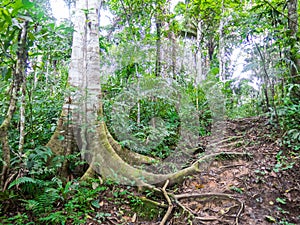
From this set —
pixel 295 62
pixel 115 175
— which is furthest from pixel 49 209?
pixel 295 62

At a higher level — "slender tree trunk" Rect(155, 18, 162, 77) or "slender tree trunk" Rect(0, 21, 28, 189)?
"slender tree trunk" Rect(155, 18, 162, 77)

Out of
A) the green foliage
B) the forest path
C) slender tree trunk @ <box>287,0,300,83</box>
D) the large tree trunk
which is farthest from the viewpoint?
slender tree trunk @ <box>287,0,300,83</box>

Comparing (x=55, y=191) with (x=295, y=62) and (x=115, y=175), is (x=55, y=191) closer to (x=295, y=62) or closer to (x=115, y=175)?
(x=115, y=175)

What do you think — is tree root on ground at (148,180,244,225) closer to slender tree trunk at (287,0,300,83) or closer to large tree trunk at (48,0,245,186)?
large tree trunk at (48,0,245,186)

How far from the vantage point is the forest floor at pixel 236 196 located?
2934mm

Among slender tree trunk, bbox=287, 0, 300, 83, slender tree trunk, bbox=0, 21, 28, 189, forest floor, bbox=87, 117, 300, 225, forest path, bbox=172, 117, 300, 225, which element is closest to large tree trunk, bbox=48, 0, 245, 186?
forest floor, bbox=87, 117, 300, 225

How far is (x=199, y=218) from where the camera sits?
2.99m

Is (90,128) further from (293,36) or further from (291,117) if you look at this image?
(293,36)

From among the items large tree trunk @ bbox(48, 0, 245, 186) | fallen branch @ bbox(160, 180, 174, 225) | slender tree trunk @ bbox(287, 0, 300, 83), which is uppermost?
slender tree trunk @ bbox(287, 0, 300, 83)

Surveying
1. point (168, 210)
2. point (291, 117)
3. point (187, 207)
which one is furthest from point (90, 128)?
point (291, 117)

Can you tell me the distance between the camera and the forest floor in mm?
2934

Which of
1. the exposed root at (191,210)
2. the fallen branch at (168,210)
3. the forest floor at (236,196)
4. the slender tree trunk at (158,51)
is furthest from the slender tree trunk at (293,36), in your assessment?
the slender tree trunk at (158,51)

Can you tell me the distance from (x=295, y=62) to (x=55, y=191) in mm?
4805

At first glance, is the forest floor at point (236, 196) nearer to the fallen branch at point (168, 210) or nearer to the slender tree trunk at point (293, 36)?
the fallen branch at point (168, 210)
